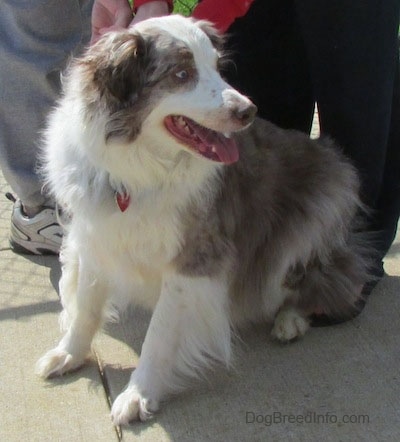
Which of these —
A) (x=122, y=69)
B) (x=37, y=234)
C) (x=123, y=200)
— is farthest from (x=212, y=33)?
(x=37, y=234)

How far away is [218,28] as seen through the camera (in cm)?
312

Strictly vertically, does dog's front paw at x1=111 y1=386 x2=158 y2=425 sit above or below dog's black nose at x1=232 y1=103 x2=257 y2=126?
below

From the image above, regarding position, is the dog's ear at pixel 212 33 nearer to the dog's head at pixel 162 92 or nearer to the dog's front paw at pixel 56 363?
the dog's head at pixel 162 92

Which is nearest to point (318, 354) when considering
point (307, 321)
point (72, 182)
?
point (307, 321)

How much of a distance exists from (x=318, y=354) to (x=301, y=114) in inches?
58.8

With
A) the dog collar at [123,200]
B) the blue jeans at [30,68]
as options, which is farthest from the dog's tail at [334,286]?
the blue jeans at [30,68]

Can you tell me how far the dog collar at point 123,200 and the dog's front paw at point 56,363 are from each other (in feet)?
Result: 2.44

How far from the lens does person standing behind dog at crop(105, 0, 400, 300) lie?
3.26 meters

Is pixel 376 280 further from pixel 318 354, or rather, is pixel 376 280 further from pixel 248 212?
pixel 248 212

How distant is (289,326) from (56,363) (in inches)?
41.7

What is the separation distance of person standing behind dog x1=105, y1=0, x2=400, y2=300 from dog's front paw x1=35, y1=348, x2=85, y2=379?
1468 millimetres

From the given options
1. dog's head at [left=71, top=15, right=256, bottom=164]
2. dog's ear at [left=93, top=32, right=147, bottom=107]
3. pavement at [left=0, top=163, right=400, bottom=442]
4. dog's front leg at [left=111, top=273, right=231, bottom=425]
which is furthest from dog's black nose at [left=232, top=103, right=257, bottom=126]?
pavement at [left=0, top=163, right=400, bottom=442]

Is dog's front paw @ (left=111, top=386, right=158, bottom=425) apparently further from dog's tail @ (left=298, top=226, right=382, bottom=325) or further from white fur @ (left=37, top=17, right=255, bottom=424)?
dog's tail @ (left=298, top=226, right=382, bottom=325)

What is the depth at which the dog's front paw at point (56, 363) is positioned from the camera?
10.0 ft
